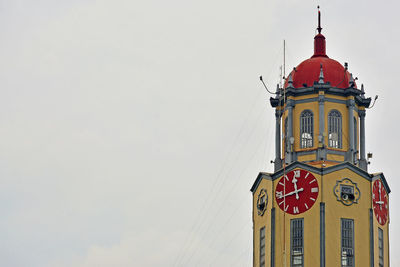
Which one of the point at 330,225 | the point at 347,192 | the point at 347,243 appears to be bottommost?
the point at 347,243

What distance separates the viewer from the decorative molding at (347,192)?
98.2 meters

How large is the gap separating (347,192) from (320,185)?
2.38 m

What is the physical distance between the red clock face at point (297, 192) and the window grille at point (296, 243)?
0.99 metres

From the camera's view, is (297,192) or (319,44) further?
(319,44)

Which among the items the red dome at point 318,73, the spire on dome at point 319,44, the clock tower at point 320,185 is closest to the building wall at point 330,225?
the clock tower at point 320,185

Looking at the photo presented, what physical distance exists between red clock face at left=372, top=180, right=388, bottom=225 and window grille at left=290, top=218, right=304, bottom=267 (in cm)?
674

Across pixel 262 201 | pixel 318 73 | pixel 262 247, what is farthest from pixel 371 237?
pixel 318 73

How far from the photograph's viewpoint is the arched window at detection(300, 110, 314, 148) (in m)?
102

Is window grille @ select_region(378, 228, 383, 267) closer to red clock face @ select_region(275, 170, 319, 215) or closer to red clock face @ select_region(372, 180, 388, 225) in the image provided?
red clock face @ select_region(372, 180, 388, 225)

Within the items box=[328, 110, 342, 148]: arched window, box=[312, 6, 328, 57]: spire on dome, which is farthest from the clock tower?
box=[312, 6, 328, 57]: spire on dome

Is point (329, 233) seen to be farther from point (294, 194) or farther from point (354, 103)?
point (354, 103)

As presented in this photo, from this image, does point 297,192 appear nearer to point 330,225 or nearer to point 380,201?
point 330,225

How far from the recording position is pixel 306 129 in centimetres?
10200

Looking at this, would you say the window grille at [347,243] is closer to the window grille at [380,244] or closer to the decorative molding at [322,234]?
the decorative molding at [322,234]
